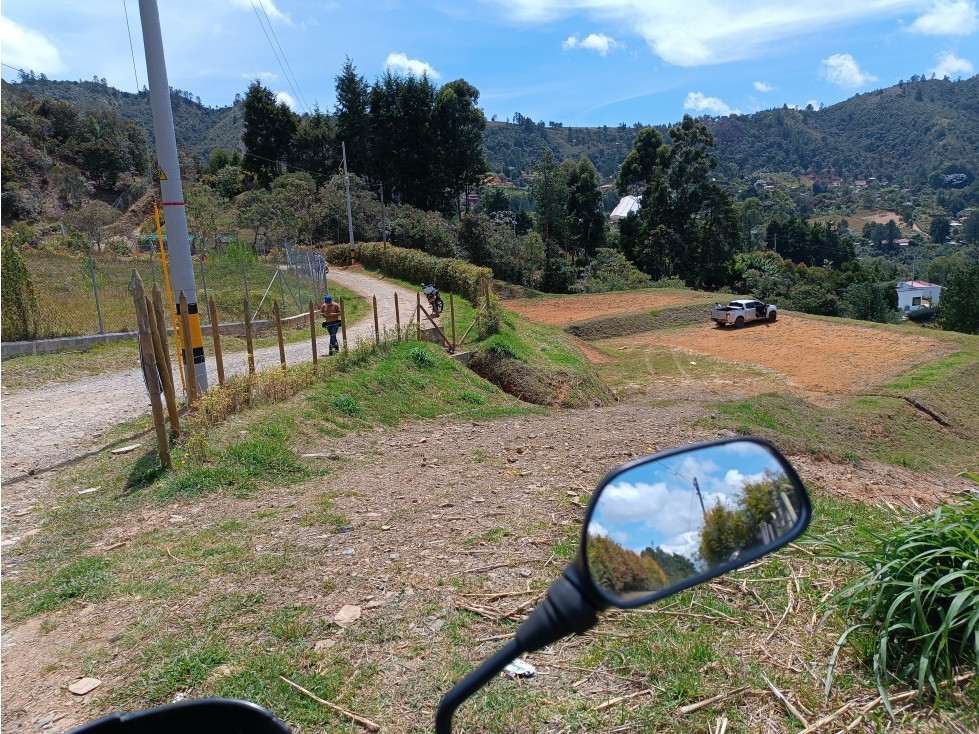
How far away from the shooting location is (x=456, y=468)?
24.3 ft

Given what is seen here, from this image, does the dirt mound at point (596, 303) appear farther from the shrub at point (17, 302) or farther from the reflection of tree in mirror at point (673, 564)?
the reflection of tree in mirror at point (673, 564)

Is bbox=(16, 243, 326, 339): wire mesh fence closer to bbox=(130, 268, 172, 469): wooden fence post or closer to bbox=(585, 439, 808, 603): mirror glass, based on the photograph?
bbox=(130, 268, 172, 469): wooden fence post

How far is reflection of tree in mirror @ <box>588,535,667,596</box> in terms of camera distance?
5.31 feet

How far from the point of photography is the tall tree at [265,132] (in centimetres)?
5516

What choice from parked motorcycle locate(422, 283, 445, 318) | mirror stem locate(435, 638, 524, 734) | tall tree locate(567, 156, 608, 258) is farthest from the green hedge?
tall tree locate(567, 156, 608, 258)

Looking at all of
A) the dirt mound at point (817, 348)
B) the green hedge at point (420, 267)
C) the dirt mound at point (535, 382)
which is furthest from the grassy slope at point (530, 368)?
the dirt mound at point (817, 348)

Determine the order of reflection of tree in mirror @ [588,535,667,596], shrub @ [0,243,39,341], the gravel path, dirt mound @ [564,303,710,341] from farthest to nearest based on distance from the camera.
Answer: dirt mound @ [564,303,710,341]
shrub @ [0,243,39,341]
the gravel path
reflection of tree in mirror @ [588,535,667,596]

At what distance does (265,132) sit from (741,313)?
1654 inches

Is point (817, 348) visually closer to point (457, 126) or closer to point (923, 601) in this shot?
point (923, 601)

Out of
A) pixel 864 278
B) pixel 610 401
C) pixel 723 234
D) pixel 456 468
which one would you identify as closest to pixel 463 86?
pixel 723 234

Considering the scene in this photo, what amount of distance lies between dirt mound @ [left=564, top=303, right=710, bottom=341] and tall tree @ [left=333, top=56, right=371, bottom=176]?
30101mm

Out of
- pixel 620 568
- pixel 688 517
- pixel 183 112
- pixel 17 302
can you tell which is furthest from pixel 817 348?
pixel 183 112

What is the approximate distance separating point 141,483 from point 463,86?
5198 cm

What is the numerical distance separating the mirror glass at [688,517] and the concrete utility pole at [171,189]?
8.72m
